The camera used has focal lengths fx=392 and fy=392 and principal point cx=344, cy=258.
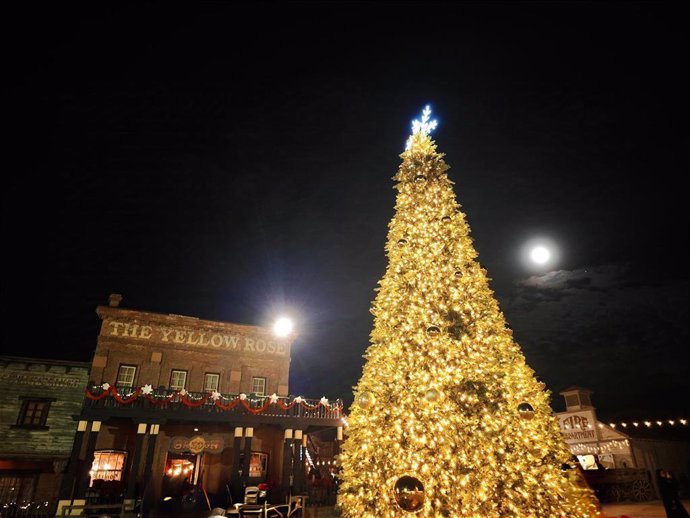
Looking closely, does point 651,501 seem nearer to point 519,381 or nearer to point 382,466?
point 519,381

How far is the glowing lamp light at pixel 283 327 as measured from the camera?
2375cm

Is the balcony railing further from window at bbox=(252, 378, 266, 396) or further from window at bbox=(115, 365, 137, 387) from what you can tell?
window at bbox=(252, 378, 266, 396)

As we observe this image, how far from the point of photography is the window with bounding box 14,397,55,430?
1856 centimetres

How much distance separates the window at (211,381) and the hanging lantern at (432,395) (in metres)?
19.0

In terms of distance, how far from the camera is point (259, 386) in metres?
22.9

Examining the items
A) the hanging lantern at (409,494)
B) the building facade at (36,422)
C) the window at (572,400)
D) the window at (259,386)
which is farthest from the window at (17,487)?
the window at (572,400)

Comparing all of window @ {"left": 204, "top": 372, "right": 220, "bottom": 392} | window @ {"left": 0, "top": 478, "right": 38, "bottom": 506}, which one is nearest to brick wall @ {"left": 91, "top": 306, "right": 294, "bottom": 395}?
window @ {"left": 204, "top": 372, "right": 220, "bottom": 392}

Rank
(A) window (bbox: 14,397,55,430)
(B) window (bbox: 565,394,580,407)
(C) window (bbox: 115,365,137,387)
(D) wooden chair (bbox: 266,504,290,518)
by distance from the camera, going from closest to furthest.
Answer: (D) wooden chair (bbox: 266,504,290,518) → (A) window (bbox: 14,397,55,430) → (C) window (bbox: 115,365,137,387) → (B) window (bbox: 565,394,580,407)

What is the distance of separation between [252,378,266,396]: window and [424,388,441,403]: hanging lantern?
18913 mm

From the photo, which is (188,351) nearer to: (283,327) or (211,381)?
(211,381)

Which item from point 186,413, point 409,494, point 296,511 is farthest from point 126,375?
point 409,494

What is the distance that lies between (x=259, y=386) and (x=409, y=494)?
→ 1927 cm

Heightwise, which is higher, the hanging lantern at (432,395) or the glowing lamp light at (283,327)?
the glowing lamp light at (283,327)

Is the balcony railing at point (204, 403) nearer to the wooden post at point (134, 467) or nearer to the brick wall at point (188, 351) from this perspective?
the wooden post at point (134, 467)
